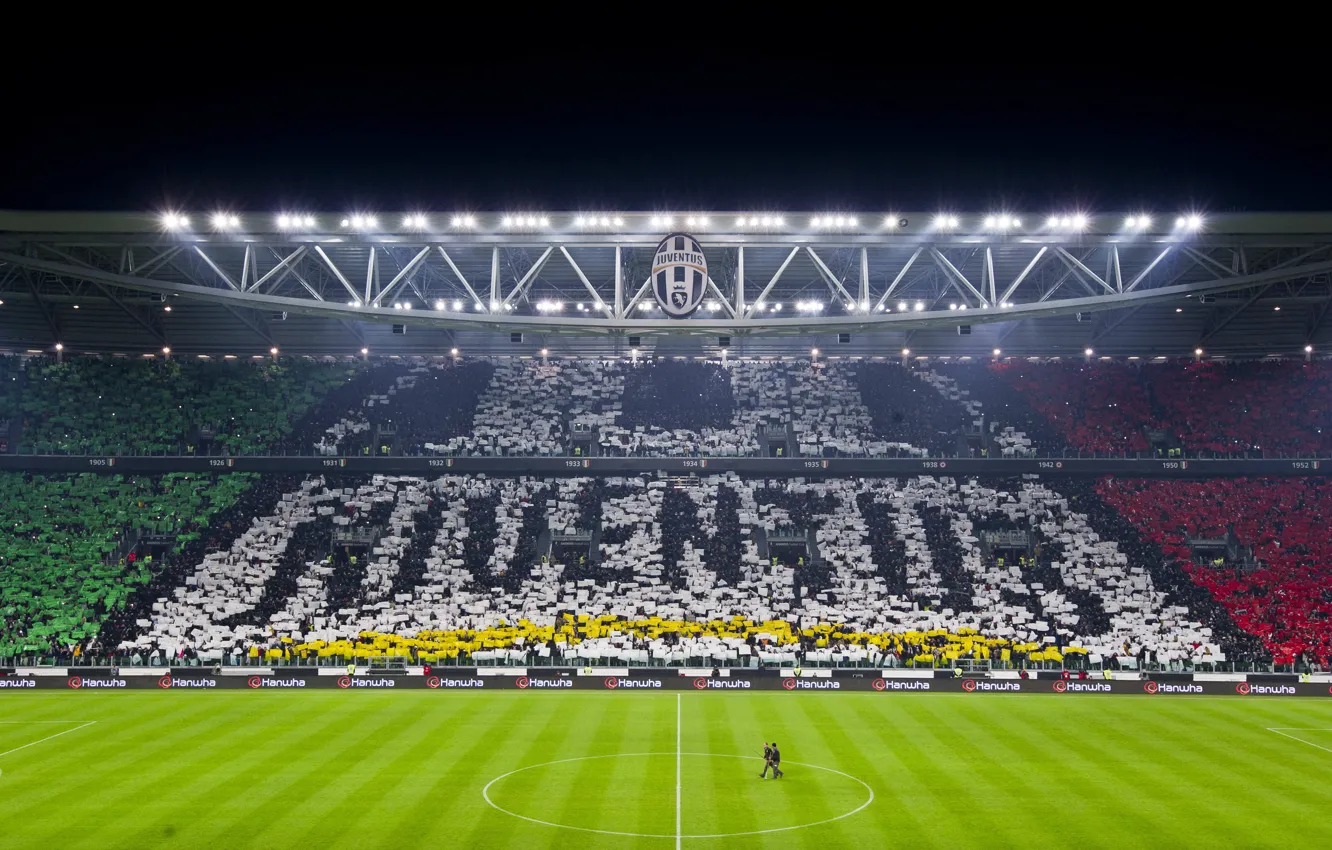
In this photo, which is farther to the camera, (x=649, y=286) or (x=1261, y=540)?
(x=1261, y=540)

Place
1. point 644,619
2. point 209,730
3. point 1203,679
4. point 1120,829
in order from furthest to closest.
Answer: point 644,619 < point 1203,679 < point 209,730 < point 1120,829

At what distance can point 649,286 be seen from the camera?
35.6 metres

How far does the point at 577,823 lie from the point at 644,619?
2280 cm

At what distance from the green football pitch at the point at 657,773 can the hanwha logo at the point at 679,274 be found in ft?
38.9

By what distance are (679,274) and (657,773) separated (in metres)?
13.9

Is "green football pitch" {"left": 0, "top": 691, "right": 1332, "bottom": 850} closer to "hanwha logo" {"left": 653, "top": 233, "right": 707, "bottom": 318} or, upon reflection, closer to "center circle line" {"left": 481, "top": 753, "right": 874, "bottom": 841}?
"center circle line" {"left": 481, "top": 753, "right": 874, "bottom": 841}

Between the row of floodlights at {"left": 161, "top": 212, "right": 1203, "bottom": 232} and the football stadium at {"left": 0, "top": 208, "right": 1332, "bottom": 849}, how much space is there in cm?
20

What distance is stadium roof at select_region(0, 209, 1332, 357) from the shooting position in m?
33.4

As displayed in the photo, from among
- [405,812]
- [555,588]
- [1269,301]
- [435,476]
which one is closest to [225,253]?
[435,476]

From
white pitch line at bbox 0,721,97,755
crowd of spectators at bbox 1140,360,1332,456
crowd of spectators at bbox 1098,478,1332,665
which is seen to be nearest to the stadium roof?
crowd of spectators at bbox 1140,360,1332,456

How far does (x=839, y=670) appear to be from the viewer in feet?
124

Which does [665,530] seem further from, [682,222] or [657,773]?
[657,773]

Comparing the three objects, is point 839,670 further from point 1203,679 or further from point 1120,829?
point 1120,829

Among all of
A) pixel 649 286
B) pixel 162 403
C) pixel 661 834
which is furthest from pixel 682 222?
pixel 162 403
